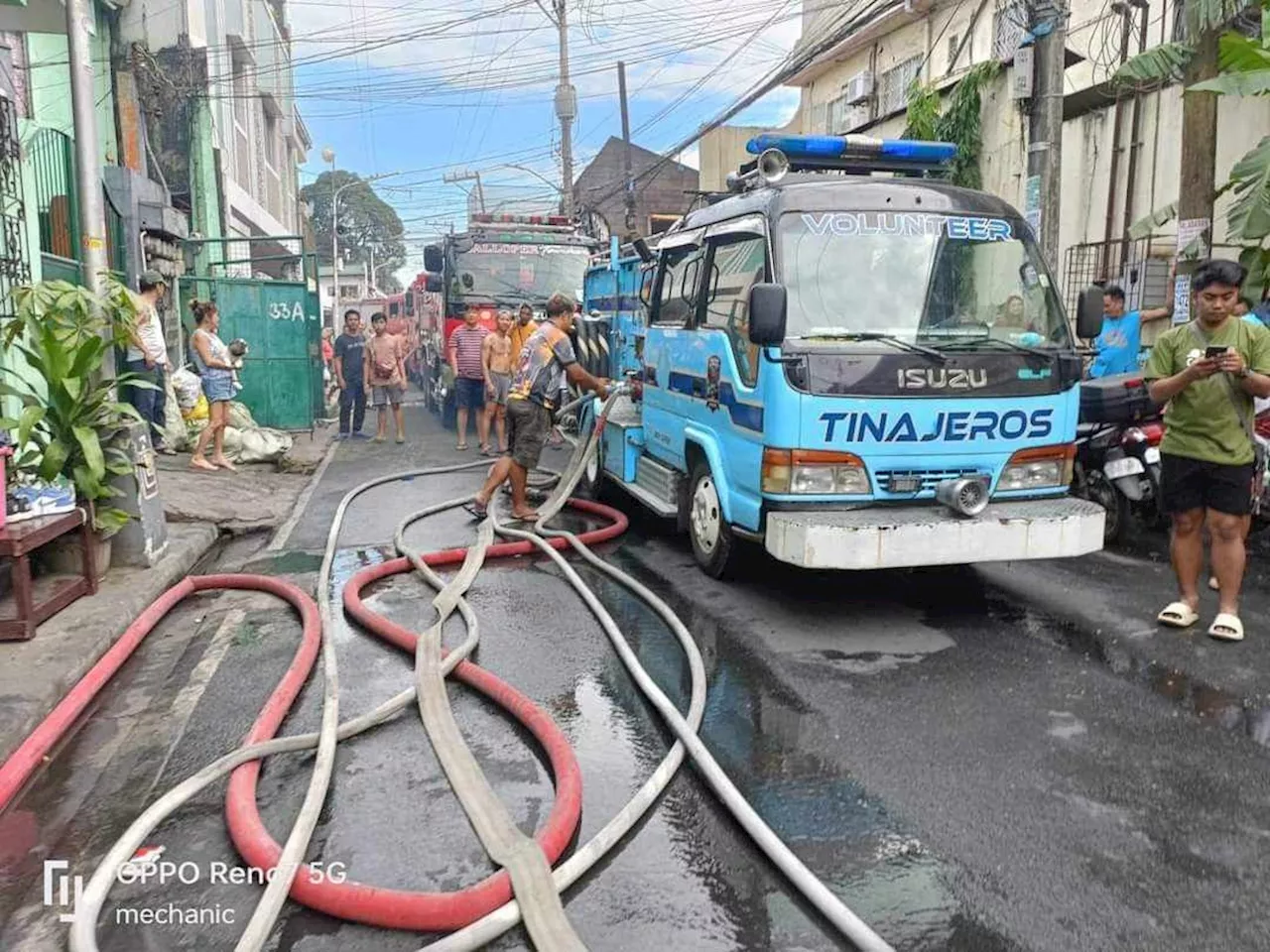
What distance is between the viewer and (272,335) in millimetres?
14258

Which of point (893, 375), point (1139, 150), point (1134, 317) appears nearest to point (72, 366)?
point (893, 375)

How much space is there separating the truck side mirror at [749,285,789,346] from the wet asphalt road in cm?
159

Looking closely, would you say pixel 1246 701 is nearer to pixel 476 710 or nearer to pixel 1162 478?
pixel 1162 478

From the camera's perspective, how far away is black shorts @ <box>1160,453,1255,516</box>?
5074 mm

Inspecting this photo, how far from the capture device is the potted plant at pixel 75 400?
19.0 ft

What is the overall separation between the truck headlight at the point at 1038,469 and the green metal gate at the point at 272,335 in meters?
11.1

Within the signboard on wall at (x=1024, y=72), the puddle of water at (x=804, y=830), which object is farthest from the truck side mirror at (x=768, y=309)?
the signboard on wall at (x=1024, y=72)

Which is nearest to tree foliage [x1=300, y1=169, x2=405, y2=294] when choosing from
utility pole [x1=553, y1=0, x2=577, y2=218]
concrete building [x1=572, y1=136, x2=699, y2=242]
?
concrete building [x1=572, y1=136, x2=699, y2=242]

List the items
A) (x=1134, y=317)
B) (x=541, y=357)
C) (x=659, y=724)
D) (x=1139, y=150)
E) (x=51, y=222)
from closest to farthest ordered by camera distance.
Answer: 1. (x=659, y=724)
2. (x=541, y=357)
3. (x=1134, y=317)
4. (x=51, y=222)
5. (x=1139, y=150)

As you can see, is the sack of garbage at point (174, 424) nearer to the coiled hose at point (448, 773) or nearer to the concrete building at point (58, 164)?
the concrete building at point (58, 164)

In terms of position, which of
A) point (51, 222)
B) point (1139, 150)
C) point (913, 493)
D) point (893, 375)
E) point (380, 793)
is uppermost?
point (1139, 150)

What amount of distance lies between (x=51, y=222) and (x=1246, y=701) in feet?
35.2

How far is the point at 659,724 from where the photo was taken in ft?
13.9

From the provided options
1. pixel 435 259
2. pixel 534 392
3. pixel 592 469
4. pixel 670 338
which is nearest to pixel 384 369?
pixel 435 259
